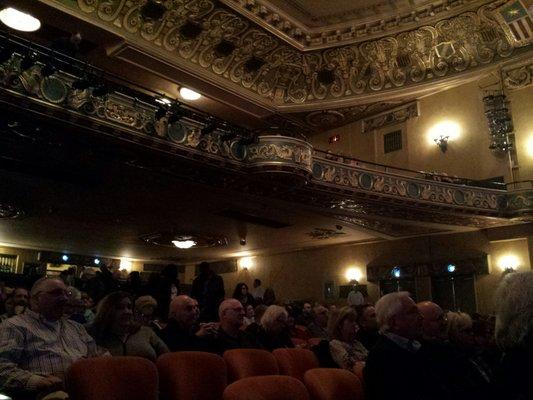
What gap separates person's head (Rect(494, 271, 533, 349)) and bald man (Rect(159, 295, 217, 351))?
253cm

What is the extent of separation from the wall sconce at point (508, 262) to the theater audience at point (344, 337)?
723cm

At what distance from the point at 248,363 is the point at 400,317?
1042mm

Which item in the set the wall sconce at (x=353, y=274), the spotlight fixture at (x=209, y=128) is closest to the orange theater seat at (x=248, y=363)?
the spotlight fixture at (x=209, y=128)

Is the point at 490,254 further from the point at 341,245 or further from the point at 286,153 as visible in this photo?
the point at 286,153

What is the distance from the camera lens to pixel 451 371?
2.96 meters

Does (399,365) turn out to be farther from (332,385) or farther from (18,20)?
(18,20)

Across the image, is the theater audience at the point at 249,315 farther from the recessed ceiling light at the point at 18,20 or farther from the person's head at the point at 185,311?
the recessed ceiling light at the point at 18,20

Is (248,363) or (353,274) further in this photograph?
(353,274)

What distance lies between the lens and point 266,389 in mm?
2189

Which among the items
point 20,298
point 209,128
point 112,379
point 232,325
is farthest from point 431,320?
point 209,128

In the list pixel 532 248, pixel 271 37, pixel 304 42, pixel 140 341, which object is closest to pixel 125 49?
pixel 271 37

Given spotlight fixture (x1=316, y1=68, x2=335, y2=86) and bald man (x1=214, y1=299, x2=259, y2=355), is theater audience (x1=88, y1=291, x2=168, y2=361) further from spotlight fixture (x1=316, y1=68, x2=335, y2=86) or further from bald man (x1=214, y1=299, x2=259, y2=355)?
spotlight fixture (x1=316, y1=68, x2=335, y2=86)

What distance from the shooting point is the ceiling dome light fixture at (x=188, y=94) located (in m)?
10.7

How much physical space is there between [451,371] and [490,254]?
822 cm
